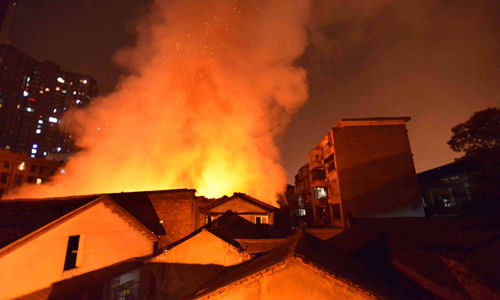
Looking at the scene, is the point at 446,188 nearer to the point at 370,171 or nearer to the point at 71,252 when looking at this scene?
the point at 370,171

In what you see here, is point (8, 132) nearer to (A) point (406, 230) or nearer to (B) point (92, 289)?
(B) point (92, 289)

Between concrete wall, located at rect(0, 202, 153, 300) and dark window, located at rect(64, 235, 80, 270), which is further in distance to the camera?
dark window, located at rect(64, 235, 80, 270)

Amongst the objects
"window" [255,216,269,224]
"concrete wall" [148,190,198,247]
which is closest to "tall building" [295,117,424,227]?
"window" [255,216,269,224]

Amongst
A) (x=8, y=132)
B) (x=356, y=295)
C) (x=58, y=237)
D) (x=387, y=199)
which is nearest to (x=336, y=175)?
(x=387, y=199)

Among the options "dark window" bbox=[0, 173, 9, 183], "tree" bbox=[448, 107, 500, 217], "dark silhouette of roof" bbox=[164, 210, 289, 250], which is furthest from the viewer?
"dark window" bbox=[0, 173, 9, 183]

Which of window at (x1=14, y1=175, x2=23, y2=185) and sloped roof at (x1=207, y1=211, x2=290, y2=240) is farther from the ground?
window at (x1=14, y1=175, x2=23, y2=185)

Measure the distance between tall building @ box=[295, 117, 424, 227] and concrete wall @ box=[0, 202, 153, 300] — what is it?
25373 mm

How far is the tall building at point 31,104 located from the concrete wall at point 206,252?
105 m

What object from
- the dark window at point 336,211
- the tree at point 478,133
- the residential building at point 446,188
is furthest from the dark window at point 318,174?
the tree at point 478,133

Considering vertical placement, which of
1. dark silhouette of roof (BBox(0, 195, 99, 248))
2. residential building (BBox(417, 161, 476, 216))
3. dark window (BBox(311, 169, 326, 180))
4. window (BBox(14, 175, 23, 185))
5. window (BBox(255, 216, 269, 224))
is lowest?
window (BBox(255, 216, 269, 224))

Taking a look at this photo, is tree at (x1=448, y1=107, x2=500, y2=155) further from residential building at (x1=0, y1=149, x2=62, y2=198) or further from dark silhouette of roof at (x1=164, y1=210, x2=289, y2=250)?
residential building at (x1=0, y1=149, x2=62, y2=198)

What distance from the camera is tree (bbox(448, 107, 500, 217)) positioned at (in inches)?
765

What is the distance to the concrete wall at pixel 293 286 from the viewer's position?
661cm

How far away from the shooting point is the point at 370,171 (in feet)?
106
